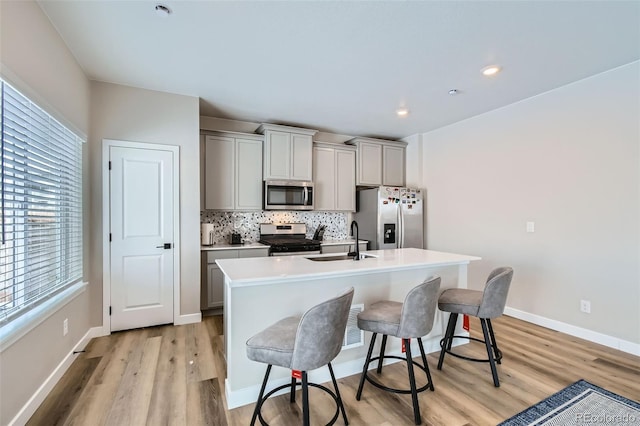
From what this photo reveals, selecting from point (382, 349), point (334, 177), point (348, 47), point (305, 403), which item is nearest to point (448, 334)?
point (382, 349)

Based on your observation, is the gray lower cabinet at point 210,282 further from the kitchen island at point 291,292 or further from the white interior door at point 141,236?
the kitchen island at point 291,292

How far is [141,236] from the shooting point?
3334mm

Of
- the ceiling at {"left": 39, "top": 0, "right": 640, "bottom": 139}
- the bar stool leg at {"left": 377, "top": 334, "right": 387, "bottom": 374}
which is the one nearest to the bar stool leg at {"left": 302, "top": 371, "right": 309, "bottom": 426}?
the bar stool leg at {"left": 377, "top": 334, "right": 387, "bottom": 374}

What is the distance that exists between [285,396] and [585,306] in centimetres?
309

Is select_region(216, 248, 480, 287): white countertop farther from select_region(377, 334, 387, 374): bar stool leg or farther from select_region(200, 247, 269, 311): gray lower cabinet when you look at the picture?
→ select_region(200, 247, 269, 311): gray lower cabinet

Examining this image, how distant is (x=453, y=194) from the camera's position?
457 cm

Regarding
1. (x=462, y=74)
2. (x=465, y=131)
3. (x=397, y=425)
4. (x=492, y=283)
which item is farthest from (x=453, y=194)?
(x=397, y=425)

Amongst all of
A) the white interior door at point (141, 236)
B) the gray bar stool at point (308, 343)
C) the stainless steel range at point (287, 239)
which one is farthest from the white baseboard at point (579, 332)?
the white interior door at point (141, 236)

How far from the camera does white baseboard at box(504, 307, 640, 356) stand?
280 cm

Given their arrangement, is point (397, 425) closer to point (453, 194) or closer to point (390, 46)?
point (390, 46)

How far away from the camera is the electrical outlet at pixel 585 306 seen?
3.07m

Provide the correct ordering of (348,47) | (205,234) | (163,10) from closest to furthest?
(163,10) → (348,47) → (205,234)

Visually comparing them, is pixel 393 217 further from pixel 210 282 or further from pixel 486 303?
pixel 210 282

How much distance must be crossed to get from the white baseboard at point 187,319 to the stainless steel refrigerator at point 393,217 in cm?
262
